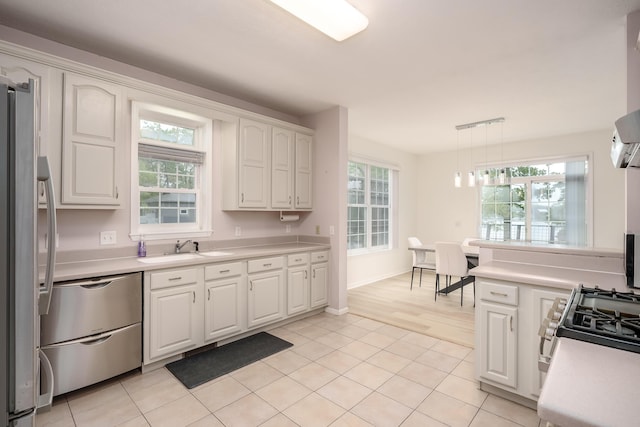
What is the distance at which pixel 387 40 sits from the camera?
8.11 feet

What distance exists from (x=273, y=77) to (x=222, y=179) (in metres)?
1.24

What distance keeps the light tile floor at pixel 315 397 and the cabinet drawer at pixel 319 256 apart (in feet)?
3.91

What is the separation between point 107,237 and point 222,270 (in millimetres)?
1011

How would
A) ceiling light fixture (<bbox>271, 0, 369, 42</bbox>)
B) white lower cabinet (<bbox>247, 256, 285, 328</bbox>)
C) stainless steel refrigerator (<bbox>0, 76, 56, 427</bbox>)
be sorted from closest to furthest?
1. stainless steel refrigerator (<bbox>0, 76, 56, 427</bbox>)
2. ceiling light fixture (<bbox>271, 0, 369, 42</bbox>)
3. white lower cabinet (<bbox>247, 256, 285, 328</bbox>)

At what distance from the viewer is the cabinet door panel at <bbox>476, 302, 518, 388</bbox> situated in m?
2.14

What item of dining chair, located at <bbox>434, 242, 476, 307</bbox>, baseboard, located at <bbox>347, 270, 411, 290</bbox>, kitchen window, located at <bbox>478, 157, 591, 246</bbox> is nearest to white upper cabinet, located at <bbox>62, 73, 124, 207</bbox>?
baseboard, located at <bbox>347, 270, 411, 290</bbox>

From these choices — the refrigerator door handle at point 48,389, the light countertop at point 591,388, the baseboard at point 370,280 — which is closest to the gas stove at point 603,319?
the light countertop at point 591,388

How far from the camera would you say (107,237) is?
8.87 feet

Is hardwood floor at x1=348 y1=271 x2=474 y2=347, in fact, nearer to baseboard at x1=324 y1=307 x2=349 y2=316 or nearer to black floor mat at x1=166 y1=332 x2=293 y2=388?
baseboard at x1=324 y1=307 x2=349 y2=316

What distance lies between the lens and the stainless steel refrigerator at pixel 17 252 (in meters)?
0.95

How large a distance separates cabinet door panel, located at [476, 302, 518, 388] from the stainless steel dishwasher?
8.59 ft


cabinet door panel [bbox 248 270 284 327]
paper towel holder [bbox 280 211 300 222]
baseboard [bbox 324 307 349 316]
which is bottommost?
baseboard [bbox 324 307 349 316]

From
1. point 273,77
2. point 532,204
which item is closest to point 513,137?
point 532,204

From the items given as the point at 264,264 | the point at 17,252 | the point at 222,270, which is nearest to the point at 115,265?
the point at 222,270
